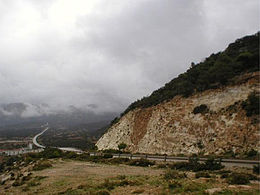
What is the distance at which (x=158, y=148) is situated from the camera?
39.8 meters

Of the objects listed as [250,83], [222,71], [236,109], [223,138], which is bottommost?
[223,138]

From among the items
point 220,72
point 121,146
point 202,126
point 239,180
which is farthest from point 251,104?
point 121,146

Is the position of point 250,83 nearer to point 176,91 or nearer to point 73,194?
point 176,91

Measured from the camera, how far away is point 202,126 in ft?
117

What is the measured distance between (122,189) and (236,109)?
2619 centimetres

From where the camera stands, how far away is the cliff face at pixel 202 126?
29.8 meters

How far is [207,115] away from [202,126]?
2253 mm

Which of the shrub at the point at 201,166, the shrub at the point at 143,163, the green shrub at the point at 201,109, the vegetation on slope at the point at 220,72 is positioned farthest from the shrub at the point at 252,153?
the vegetation on slope at the point at 220,72

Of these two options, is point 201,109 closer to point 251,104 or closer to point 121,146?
point 251,104

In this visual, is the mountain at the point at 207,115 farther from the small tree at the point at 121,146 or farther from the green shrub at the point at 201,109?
the small tree at the point at 121,146

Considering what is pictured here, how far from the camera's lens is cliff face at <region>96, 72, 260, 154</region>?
97.8 ft

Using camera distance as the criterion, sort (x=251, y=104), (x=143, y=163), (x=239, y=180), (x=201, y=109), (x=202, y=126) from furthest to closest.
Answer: (x=201, y=109) < (x=202, y=126) < (x=251, y=104) < (x=143, y=163) < (x=239, y=180)

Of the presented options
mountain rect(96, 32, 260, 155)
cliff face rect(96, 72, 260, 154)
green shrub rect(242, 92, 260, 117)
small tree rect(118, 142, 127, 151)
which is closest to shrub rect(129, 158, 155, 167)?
mountain rect(96, 32, 260, 155)

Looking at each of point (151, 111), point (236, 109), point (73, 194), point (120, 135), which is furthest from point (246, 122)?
point (120, 135)
